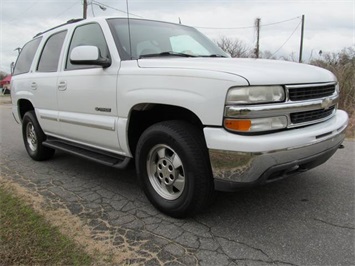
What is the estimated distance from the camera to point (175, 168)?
2998 mm

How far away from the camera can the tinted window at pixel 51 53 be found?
182 inches

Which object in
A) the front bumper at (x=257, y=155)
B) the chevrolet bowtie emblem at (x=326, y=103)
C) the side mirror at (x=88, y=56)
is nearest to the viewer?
the front bumper at (x=257, y=155)

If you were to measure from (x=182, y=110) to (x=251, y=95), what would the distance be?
75cm

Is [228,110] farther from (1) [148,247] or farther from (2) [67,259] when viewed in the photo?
(2) [67,259]

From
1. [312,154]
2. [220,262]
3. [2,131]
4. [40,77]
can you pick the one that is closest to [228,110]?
[312,154]

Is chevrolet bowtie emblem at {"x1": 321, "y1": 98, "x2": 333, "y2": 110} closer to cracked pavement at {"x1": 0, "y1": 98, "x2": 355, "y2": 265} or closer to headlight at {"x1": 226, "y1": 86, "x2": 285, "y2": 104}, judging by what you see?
headlight at {"x1": 226, "y1": 86, "x2": 285, "y2": 104}

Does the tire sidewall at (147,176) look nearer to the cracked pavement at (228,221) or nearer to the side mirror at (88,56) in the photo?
the cracked pavement at (228,221)

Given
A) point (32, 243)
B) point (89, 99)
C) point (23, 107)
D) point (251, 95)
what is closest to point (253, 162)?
point (251, 95)

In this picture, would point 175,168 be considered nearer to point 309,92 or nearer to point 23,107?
point 309,92

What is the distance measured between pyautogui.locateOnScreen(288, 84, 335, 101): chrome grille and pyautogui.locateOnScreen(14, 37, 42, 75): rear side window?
13.8 feet

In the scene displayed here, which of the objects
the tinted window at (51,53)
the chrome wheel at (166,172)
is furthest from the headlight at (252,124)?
the tinted window at (51,53)

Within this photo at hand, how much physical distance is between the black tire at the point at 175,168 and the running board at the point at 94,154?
0.35m

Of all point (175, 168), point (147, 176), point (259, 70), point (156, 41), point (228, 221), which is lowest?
point (228, 221)

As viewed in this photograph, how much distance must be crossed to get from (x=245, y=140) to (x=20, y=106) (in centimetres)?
463
